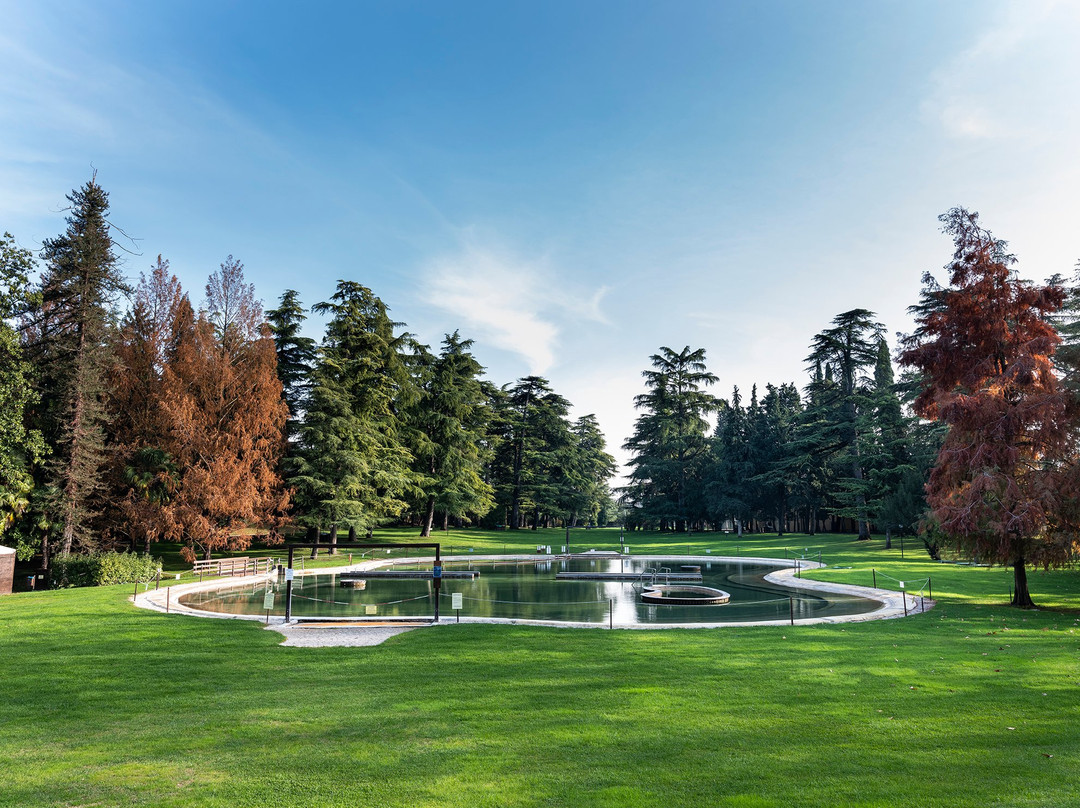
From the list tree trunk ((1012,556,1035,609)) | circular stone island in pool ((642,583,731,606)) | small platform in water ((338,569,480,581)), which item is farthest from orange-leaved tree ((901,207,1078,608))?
small platform in water ((338,569,480,581))

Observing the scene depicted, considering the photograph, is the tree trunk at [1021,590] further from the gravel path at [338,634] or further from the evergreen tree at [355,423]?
the evergreen tree at [355,423]

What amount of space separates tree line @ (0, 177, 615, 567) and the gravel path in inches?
637

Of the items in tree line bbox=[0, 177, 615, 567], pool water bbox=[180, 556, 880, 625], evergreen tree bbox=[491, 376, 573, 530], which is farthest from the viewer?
evergreen tree bbox=[491, 376, 573, 530]

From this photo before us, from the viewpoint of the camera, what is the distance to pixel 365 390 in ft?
135

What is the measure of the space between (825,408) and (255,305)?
147 ft

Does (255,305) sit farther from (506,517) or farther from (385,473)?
(506,517)

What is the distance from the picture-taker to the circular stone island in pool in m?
20.8

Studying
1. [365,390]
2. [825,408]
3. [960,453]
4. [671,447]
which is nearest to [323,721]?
[960,453]

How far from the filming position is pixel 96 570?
23.3 meters

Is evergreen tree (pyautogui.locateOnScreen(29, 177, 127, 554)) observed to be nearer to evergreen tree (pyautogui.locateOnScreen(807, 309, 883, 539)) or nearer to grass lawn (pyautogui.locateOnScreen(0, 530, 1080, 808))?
grass lawn (pyautogui.locateOnScreen(0, 530, 1080, 808))

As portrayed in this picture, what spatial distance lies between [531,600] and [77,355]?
24333mm

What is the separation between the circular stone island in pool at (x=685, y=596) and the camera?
20781 millimetres

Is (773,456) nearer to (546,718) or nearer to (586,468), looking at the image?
(586,468)

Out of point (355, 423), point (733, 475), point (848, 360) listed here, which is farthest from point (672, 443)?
point (355, 423)
